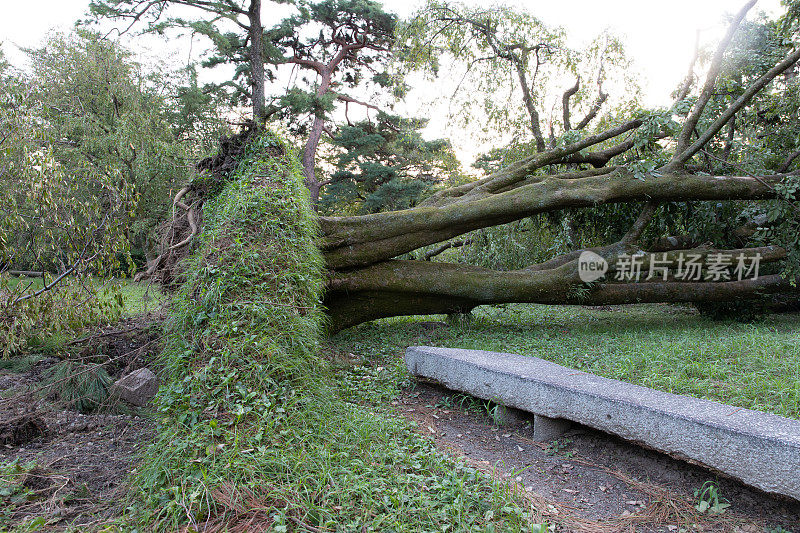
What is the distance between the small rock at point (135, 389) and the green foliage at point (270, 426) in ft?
1.68

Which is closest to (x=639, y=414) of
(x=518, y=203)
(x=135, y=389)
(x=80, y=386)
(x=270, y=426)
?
(x=270, y=426)

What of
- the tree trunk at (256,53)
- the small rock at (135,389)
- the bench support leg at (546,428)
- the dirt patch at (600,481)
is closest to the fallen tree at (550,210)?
the small rock at (135,389)

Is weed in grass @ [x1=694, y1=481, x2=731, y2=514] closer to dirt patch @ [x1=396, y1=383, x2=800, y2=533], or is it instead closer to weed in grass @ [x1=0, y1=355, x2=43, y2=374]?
dirt patch @ [x1=396, y1=383, x2=800, y2=533]

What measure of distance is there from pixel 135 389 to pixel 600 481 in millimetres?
3305

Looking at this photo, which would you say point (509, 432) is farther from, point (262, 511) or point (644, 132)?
point (644, 132)

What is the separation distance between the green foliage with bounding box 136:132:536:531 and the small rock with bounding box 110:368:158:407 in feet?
1.68

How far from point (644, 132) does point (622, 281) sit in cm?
203

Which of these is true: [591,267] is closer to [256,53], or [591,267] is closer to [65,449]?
[65,449]

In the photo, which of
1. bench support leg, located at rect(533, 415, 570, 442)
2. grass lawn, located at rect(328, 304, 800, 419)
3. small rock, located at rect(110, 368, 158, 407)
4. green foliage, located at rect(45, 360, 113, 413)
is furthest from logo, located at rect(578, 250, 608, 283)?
green foliage, located at rect(45, 360, 113, 413)

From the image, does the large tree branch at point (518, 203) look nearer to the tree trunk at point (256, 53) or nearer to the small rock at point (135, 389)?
the small rock at point (135, 389)

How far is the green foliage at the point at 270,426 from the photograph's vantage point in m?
1.95

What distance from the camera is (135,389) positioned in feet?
12.0

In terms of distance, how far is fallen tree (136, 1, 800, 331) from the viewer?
5652 millimetres

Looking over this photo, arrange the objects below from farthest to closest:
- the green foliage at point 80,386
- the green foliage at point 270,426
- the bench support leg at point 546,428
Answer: the green foliage at point 80,386 < the bench support leg at point 546,428 < the green foliage at point 270,426
